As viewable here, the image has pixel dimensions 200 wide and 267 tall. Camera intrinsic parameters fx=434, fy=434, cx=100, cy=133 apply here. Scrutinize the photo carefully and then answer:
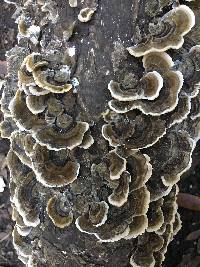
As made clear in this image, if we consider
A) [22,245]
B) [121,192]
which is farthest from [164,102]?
[22,245]

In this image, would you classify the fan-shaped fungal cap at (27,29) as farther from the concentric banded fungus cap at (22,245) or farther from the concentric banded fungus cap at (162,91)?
the concentric banded fungus cap at (22,245)

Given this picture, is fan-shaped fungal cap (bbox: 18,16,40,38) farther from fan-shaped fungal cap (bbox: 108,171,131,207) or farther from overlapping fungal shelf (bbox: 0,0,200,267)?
fan-shaped fungal cap (bbox: 108,171,131,207)

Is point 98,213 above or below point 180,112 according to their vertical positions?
below

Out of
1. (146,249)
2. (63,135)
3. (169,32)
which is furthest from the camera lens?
(146,249)

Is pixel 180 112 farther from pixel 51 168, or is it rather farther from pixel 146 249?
pixel 146 249

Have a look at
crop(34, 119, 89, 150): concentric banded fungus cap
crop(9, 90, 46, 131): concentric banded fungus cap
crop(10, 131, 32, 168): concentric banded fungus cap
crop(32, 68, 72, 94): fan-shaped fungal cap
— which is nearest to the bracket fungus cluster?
crop(34, 119, 89, 150): concentric banded fungus cap

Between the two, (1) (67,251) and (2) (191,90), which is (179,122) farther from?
(1) (67,251)

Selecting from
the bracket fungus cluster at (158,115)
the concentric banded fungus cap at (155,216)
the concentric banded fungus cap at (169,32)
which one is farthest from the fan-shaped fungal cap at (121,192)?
the concentric banded fungus cap at (169,32)

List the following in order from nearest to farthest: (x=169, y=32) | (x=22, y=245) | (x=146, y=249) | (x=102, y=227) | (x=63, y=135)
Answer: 1. (x=169, y=32)
2. (x=63, y=135)
3. (x=102, y=227)
4. (x=146, y=249)
5. (x=22, y=245)
